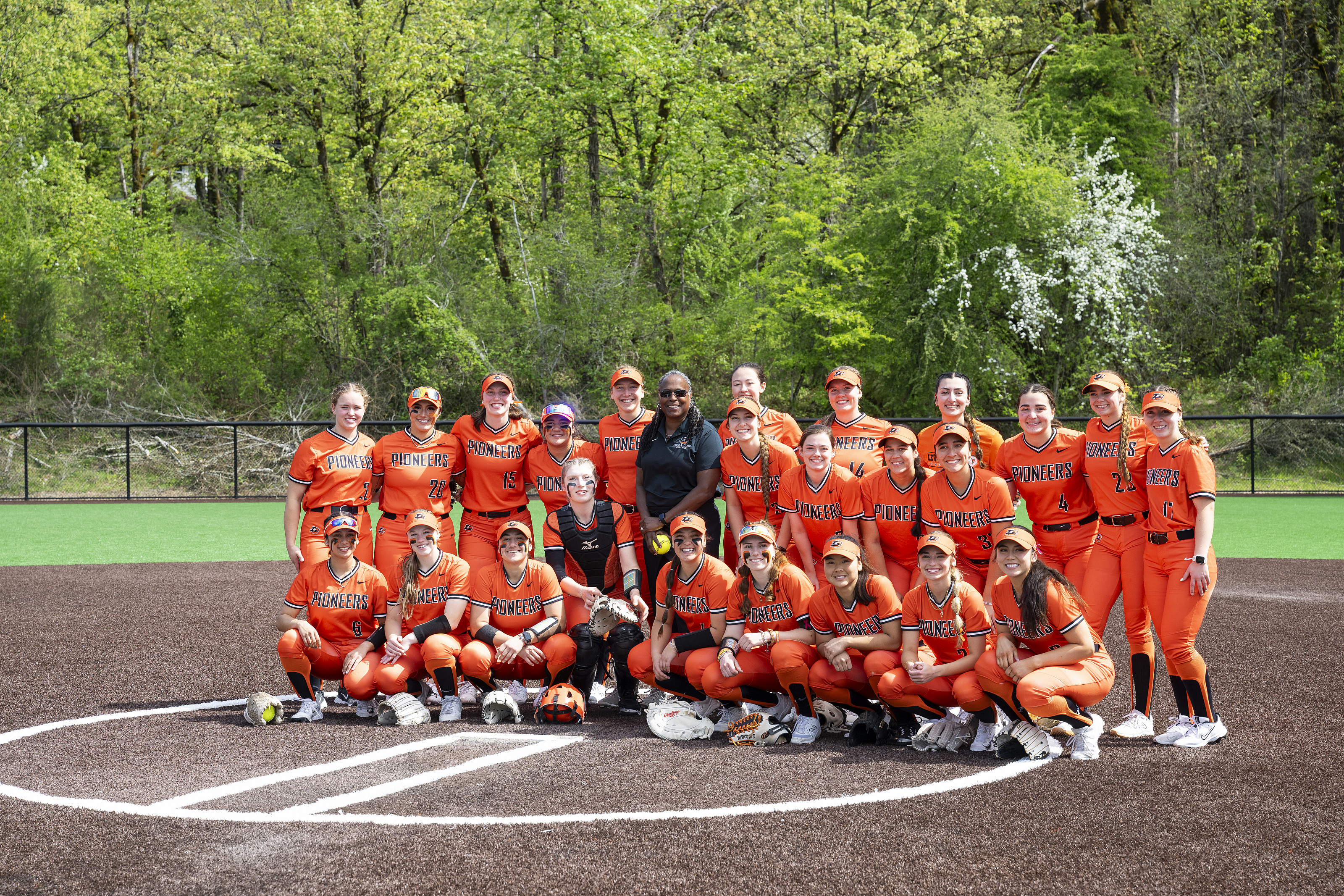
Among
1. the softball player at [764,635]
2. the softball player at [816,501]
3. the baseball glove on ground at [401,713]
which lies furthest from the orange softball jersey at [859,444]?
the baseball glove on ground at [401,713]

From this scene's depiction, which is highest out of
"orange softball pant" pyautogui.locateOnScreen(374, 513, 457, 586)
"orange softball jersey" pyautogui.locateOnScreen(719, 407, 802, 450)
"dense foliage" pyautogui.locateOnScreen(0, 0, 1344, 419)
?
"dense foliage" pyautogui.locateOnScreen(0, 0, 1344, 419)

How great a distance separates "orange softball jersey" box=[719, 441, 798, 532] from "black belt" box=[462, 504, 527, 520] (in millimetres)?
1436

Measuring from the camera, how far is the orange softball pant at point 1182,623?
5598 millimetres

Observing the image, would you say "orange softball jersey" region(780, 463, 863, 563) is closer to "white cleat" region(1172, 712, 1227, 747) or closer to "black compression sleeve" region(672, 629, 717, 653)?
"black compression sleeve" region(672, 629, 717, 653)

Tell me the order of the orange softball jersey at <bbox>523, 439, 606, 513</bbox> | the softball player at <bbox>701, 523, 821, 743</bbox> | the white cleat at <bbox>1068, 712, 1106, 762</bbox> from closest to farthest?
the white cleat at <bbox>1068, 712, 1106, 762</bbox> < the softball player at <bbox>701, 523, 821, 743</bbox> < the orange softball jersey at <bbox>523, 439, 606, 513</bbox>

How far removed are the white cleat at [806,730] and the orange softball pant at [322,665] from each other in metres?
2.36

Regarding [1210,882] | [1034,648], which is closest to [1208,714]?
[1034,648]

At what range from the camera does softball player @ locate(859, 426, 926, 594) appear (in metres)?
6.31

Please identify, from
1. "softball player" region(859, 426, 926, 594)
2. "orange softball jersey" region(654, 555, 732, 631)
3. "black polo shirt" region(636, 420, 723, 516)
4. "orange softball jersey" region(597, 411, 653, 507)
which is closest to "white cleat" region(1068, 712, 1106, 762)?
"softball player" region(859, 426, 926, 594)

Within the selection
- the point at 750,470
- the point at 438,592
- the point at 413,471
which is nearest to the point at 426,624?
the point at 438,592

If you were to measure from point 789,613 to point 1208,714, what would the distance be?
214cm

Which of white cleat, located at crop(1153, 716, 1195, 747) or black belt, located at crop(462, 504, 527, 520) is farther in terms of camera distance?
black belt, located at crop(462, 504, 527, 520)

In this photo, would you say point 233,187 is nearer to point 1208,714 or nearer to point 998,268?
point 998,268

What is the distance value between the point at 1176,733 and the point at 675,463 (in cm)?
310
